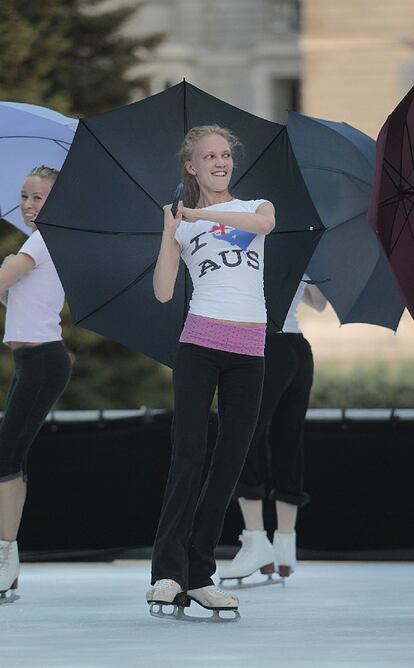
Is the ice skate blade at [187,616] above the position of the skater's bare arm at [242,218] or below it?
below

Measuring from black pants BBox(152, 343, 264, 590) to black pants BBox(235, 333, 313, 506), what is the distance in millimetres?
1590

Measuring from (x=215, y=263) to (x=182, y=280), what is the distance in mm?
640

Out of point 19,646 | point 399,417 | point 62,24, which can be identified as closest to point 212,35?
point 62,24

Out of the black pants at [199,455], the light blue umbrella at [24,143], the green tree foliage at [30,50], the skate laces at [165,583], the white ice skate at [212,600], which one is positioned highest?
the green tree foliage at [30,50]

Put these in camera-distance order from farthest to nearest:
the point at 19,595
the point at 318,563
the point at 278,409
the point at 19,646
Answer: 1. the point at 318,563
2. the point at 278,409
3. the point at 19,595
4. the point at 19,646

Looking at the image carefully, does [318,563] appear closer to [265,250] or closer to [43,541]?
[43,541]

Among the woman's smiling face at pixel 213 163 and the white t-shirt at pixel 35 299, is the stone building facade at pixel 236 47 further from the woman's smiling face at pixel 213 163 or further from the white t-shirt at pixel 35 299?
the woman's smiling face at pixel 213 163

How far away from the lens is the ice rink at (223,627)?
5.88 meters

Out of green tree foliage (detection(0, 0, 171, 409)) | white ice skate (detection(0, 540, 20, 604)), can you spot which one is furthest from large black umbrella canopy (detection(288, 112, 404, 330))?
green tree foliage (detection(0, 0, 171, 409))

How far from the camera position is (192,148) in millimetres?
6938

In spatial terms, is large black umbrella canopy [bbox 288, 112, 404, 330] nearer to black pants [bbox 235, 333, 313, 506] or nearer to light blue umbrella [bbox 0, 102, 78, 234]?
black pants [bbox 235, 333, 313, 506]

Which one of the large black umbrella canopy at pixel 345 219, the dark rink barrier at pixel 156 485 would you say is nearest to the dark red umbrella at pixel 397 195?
the large black umbrella canopy at pixel 345 219

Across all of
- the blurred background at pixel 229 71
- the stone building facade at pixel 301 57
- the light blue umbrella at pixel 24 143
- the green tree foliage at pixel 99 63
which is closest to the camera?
the light blue umbrella at pixel 24 143

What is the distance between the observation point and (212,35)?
30344 mm
